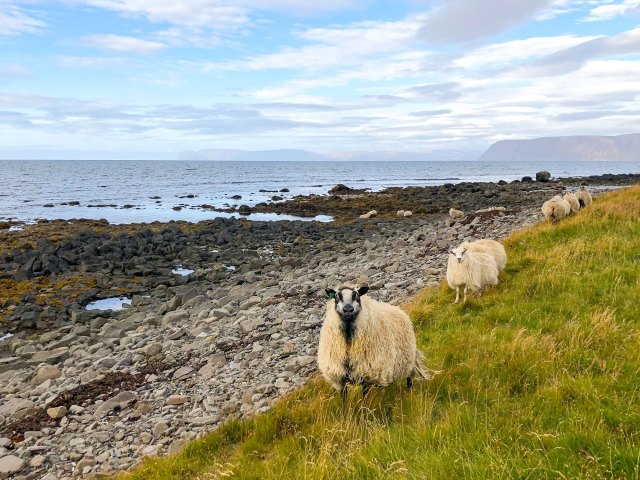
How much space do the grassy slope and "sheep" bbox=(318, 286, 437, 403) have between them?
24 centimetres

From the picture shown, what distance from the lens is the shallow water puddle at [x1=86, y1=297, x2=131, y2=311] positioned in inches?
715

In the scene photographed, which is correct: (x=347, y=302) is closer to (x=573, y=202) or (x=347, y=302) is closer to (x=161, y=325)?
(x=161, y=325)

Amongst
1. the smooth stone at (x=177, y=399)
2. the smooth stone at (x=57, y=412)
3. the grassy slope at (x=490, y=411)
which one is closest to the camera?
the grassy slope at (x=490, y=411)

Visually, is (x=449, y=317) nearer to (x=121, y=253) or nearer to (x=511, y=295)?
(x=511, y=295)

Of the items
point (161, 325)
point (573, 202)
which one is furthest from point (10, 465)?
point (573, 202)

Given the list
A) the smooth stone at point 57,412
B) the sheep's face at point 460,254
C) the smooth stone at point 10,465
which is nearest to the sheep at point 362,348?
the sheep's face at point 460,254

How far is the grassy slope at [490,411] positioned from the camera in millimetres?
4461

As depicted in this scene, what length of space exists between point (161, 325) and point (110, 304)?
505cm

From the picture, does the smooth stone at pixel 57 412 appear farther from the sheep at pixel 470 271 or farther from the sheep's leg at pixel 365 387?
the sheep at pixel 470 271

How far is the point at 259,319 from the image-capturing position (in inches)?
493

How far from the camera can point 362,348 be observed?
22.1ft

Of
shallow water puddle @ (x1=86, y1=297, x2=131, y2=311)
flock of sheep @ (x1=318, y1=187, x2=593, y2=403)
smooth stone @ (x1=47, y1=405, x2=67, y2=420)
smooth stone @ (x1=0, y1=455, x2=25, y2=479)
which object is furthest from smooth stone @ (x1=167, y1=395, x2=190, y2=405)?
shallow water puddle @ (x1=86, y1=297, x2=131, y2=311)

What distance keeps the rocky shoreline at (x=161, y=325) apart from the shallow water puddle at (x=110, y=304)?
0.42 m

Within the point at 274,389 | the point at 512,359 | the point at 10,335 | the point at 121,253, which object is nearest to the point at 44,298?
the point at 10,335
